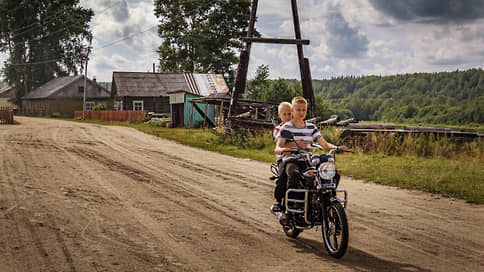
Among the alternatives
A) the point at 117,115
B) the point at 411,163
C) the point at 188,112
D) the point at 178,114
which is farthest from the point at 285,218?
the point at 117,115

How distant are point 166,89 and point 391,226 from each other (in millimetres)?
45613

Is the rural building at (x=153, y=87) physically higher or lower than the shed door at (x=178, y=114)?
higher

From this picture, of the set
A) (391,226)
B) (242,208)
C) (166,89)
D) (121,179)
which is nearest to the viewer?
(391,226)

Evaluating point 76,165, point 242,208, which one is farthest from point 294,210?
point 76,165

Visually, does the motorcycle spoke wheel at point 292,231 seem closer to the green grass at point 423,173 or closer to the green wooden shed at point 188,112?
the green grass at point 423,173

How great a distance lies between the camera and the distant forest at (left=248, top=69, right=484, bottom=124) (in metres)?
114

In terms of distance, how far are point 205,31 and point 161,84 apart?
518 inches

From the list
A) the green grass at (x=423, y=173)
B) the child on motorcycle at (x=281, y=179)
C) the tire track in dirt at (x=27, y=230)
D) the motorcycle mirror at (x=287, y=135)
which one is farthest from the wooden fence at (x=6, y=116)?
the motorcycle mirror at (x=287, y=135)

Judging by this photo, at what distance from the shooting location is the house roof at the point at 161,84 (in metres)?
48.7

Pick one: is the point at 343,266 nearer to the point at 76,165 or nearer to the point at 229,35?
the point at 76,165

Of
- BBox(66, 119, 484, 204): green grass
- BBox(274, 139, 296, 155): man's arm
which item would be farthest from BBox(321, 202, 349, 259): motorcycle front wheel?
BBox(66, 119, 484, 204): green grass

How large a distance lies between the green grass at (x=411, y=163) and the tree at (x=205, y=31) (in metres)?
43.5

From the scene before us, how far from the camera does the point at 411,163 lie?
12828 millimetres

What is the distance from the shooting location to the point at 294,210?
5.31 meters
